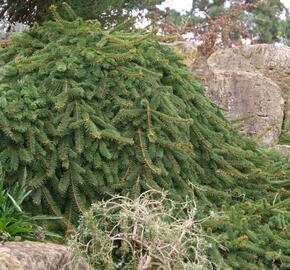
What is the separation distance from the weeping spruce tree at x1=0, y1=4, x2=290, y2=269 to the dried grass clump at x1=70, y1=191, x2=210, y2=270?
23.7 inches

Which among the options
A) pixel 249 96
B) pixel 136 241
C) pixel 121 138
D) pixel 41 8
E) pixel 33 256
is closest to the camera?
pixel 33 256

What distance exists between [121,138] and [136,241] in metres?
0.94

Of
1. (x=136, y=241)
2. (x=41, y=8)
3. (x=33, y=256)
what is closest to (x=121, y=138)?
(x=136, y=241)

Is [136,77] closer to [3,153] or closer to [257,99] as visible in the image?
[3,153]

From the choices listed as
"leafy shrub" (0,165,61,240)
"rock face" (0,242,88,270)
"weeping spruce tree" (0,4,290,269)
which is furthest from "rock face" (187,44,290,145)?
"rock face" (0,242,88,270)

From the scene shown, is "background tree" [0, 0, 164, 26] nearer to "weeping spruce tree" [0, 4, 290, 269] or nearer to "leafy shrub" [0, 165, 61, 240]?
"weeping spruce tree" [0, 4, 290, 269]

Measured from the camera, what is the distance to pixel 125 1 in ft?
34.4

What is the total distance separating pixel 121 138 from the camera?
480 centimetres

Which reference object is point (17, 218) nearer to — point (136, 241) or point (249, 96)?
point (136, 241)

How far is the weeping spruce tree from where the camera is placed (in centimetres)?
471

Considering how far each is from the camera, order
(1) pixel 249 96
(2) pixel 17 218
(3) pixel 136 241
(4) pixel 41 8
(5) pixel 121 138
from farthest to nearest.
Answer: (1) pixel 249 96
(4) pixel 41 8
(5) pixel 121 138
(2) pixel 17 218
(3) pixel 136 241

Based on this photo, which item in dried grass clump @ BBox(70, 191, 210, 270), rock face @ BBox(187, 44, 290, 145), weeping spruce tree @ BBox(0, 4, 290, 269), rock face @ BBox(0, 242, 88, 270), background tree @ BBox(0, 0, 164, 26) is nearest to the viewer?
rock face @ BBox(0, 242, 88, 270)

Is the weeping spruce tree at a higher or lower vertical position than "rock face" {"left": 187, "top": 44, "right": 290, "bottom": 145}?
higher

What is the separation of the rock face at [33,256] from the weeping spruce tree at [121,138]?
2.31 ft
